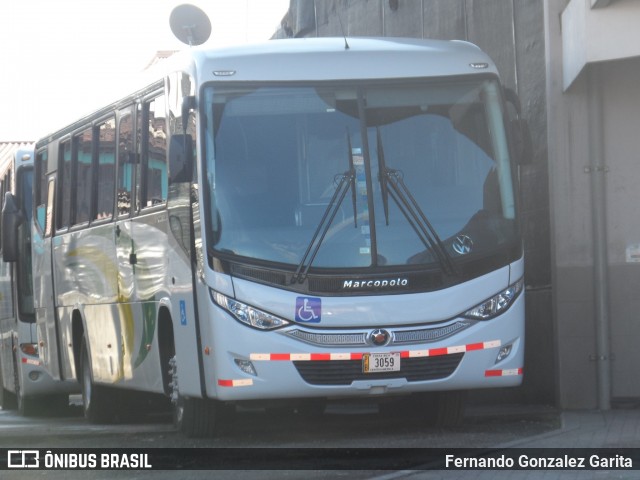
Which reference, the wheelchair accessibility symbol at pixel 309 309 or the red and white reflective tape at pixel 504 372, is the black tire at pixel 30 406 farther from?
the red and white reflective tape at pixel 504 372

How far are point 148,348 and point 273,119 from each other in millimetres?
2766

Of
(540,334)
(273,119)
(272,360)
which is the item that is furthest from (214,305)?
(540,334)

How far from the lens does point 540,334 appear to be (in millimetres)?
15109

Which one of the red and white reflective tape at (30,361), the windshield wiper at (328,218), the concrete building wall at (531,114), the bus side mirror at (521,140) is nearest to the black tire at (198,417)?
the windshield wiper at (328,218)

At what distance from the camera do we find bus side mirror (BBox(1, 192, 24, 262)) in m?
19.8

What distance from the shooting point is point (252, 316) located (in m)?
11.1

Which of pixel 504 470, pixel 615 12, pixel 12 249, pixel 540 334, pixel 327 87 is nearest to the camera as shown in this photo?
A: pixel 504 470

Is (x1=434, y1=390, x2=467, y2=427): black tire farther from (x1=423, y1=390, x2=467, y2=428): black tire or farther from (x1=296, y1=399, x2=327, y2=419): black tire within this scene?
(x1=296, y1=399, x2=327, y2=419): black tire

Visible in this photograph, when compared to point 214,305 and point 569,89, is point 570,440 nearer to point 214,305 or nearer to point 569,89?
point 214,305

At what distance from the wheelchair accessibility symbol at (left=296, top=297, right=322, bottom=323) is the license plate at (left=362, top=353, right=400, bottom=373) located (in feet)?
1.54

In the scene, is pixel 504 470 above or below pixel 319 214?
below

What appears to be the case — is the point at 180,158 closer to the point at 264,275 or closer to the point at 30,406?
the point at 264,275

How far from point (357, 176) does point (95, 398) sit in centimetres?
565

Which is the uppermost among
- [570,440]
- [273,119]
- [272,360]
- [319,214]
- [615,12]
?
[615,12]
